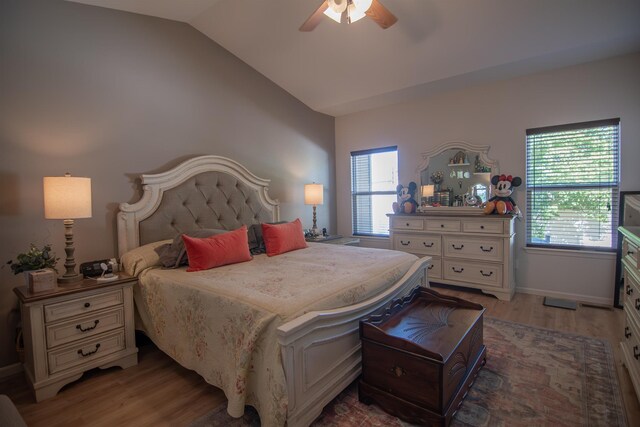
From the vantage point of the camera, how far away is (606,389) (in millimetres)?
1921

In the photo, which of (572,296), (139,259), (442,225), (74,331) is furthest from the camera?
(442,225)

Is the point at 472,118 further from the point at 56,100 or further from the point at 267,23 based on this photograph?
the point at 56,100

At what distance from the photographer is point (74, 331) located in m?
2.10

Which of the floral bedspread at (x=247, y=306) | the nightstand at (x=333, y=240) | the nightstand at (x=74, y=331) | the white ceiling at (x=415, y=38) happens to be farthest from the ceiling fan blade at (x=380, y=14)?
the nightstand at (x=74, y=331)

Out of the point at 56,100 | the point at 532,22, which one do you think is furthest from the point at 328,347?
the point at 532,22

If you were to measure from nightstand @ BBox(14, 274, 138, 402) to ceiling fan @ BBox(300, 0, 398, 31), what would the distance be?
2.40 meters

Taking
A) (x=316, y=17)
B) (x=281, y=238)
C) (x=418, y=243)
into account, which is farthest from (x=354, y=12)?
(x=418, y=243)

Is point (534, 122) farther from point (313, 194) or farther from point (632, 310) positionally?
point (313, 194)

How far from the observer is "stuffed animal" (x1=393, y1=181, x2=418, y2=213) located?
4.20 meters

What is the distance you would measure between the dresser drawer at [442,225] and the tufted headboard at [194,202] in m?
1.97

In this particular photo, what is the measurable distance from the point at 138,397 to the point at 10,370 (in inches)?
41.6

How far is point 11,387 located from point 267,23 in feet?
11.6

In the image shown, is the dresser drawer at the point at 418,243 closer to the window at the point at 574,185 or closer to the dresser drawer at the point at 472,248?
the dresser drawer at the point at 472,248

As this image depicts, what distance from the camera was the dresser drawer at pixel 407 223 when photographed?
13.2 ft
